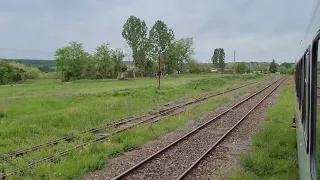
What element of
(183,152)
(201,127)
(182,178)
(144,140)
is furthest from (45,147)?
(201,127)

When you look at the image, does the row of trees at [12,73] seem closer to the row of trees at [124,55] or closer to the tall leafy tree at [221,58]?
the row of trees at [124,55]

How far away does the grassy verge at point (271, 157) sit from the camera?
7428mm

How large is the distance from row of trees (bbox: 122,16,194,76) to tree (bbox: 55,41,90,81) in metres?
12.4

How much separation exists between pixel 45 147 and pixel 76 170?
2923mm

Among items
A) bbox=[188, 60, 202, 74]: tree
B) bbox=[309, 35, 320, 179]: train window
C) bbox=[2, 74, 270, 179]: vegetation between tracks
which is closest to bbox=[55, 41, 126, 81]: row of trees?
bbox=[188, 60, 202, 74]: tree

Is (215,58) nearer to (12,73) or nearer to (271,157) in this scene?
(12,73)

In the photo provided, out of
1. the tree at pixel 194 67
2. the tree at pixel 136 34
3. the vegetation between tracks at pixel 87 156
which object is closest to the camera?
the vegetation between tracks at pixel 87 156

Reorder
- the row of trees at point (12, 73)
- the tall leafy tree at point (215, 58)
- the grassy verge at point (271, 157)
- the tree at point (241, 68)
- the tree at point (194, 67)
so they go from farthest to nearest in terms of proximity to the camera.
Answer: the tall leafy tree at point (215, 58) < the tree at point (241, 68) < the tree at point (194, 67) < the row of trees at point (12, 73) < the grassy verge at point (271, 157)

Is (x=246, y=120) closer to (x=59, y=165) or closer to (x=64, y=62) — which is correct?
(x=59, y=165)

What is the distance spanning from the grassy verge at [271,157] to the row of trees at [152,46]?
5739 cm

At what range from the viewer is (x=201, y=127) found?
44.1ft

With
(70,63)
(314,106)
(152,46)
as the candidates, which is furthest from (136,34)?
(314,106)

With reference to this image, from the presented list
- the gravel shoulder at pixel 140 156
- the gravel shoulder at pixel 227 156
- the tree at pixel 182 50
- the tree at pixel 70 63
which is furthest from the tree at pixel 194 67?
the gravel shoulder at pixel 140 156

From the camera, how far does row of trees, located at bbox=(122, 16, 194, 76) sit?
73.2 metres
